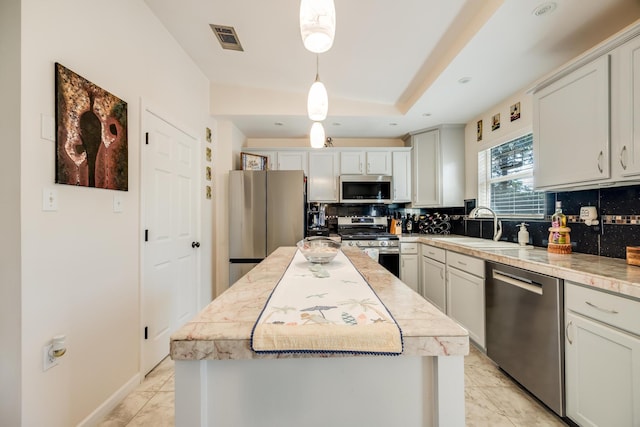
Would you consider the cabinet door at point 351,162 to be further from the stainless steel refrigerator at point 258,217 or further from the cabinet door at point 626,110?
the cabinet door at point 626,110

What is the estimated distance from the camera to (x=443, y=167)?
3691 mm

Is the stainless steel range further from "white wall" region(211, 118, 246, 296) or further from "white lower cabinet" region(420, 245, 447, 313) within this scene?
"white wall" region(211, 118, 246, 296)

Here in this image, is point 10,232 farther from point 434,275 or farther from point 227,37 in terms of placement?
point 434,275

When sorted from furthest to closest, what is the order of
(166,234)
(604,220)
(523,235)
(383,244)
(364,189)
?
(364,189) < (383,244) < (523,235) < (166,234) < (604,220)

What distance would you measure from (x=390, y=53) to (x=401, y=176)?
1.92 m

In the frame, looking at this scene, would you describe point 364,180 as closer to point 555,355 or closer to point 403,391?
point 555,355

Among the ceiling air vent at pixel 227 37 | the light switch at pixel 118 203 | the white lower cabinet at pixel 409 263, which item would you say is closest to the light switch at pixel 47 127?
the light switch at pixel 118 203

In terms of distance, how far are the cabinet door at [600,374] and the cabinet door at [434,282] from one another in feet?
4.58

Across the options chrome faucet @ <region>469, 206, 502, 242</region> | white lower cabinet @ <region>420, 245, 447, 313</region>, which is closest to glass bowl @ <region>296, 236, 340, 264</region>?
white lower cabinet @ <region>420, 245, 447, 313</region>

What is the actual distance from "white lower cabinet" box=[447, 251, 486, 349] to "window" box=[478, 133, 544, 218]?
0.77 metres

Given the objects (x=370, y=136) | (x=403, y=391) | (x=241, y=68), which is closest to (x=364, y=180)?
(x=370, y=136)

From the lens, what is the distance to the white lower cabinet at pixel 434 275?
9.52 feet

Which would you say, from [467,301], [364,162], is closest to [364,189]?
[364,162]

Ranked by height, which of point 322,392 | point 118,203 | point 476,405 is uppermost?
point 118,203
